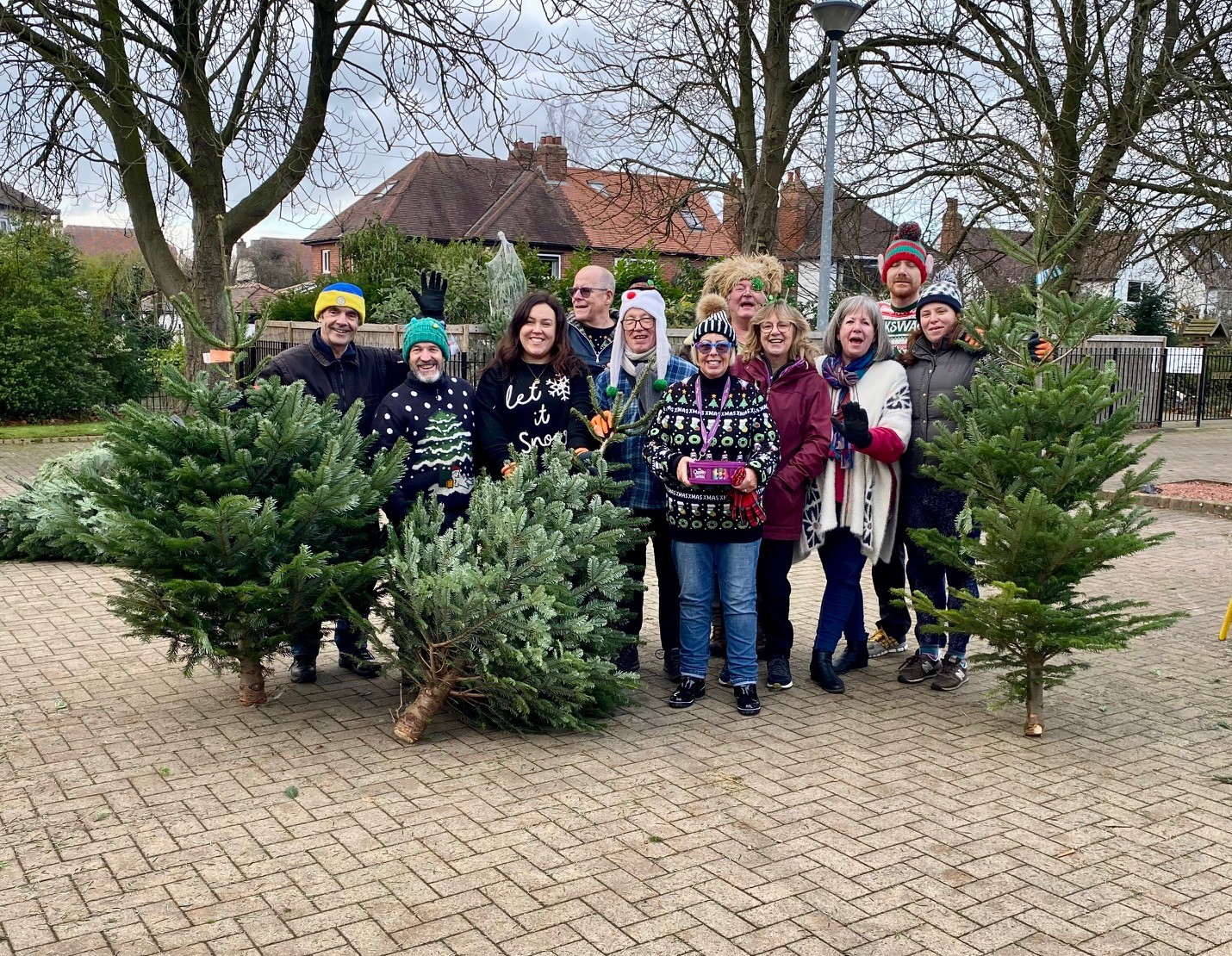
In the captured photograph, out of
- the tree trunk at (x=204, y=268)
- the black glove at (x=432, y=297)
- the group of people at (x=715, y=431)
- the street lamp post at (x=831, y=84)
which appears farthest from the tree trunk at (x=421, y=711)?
the street lamp post at (x=831, y=84)

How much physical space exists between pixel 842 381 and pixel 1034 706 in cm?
189

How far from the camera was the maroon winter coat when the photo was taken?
5.77 m

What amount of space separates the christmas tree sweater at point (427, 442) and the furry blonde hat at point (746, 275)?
1876 mm

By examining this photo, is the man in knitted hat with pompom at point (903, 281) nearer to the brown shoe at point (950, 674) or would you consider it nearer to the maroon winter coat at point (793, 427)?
the maroon winter coat at point (793, 427)

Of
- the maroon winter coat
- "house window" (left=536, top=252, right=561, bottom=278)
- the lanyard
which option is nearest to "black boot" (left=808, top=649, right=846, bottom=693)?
the maroon winter coat

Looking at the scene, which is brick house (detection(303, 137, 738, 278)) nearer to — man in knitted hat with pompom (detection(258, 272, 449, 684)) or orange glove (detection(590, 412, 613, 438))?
man in knitted hat with pompom (detection(258, 272, 449, 684))

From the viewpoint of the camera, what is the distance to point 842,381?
603 cm

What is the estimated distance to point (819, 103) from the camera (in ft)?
55.2

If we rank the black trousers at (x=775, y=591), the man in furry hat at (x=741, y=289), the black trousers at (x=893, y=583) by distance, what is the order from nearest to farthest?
the black trousers at (x=775, y=591) → the black trousers at (x=893, y=583) → the man in furry hat at (x=741, y=289)

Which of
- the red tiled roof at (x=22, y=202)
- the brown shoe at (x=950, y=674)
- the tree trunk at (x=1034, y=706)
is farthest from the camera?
the red tiled roof at (x=22, y=202)

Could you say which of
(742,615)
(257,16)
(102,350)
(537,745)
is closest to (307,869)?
(537,745)

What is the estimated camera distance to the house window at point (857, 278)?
17906 millimetres

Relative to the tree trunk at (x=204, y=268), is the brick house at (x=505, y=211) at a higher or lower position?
higher

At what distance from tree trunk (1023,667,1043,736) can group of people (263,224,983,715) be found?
0.62 metres
